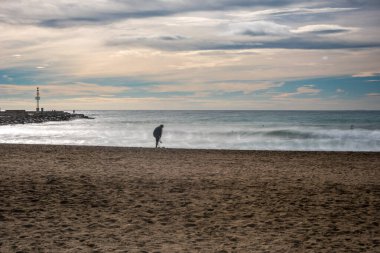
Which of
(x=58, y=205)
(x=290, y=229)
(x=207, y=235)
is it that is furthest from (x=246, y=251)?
(x=58, y=205)

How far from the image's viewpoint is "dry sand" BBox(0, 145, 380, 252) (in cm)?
623

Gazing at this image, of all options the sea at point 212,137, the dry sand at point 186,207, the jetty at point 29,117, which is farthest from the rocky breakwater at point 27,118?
the dry sand at point 186,207

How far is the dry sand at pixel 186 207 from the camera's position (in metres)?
6.23

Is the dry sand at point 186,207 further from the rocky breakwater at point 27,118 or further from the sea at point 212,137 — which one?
the rocky breakwater at point 27,118

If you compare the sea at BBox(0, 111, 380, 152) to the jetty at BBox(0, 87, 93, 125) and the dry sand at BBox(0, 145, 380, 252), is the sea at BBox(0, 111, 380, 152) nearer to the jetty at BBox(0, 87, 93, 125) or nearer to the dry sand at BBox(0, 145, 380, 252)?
the jetty at BBox(0, 87, 93, 125)

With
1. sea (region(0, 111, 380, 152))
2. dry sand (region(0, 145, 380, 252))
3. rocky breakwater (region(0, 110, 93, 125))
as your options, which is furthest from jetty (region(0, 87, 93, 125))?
dry sand (region(0, 145, 380, 252))

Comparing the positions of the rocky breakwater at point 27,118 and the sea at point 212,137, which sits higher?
the rocky breakwater at point 27,118

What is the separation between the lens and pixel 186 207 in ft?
27.8

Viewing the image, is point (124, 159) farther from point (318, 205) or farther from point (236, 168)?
point (318, 205)

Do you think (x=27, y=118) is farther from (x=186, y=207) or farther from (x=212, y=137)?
(x=186, y=207)

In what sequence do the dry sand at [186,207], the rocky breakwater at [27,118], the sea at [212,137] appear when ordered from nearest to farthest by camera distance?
the dry sand at [186,207] < the sea at [212,137] < the rocky breakwater at [27,118]

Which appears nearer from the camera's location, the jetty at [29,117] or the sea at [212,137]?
the sea at [212,137]

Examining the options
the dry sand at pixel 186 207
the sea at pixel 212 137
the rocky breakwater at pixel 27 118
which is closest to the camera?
→ the dry sand at pixel 186 207

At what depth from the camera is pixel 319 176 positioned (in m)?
12.8
